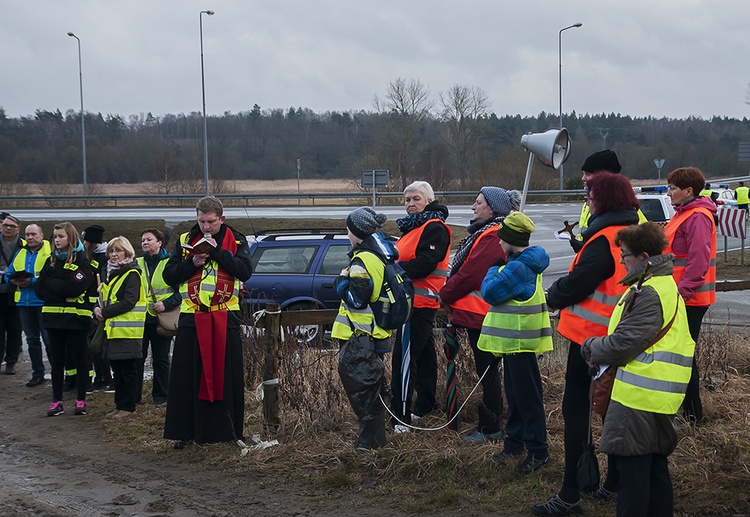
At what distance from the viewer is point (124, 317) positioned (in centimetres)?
816

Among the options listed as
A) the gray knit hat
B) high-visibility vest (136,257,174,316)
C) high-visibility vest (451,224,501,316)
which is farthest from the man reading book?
the gray knit hat

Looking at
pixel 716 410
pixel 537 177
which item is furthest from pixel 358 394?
pixel 537 177

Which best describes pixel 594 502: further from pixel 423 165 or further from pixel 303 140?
pixel 303 140

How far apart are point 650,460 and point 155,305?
207 inches

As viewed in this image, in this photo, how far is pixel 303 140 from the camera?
279ft

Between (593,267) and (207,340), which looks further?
(207,340)

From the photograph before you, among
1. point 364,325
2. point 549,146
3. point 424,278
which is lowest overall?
point 364,325

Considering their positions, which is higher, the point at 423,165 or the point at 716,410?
the point at 423,165

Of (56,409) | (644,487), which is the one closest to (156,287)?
(56,409)

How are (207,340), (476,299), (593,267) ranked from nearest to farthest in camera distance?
(593,267), (476,299), (207,340)

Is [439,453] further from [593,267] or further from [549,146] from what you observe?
[549,146]

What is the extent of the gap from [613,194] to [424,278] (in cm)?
217

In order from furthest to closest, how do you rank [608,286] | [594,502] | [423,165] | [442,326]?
[423,165] → [442,326] → [594,502] → [608,286]

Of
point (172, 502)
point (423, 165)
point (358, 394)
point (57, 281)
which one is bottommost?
point (172, 502)
